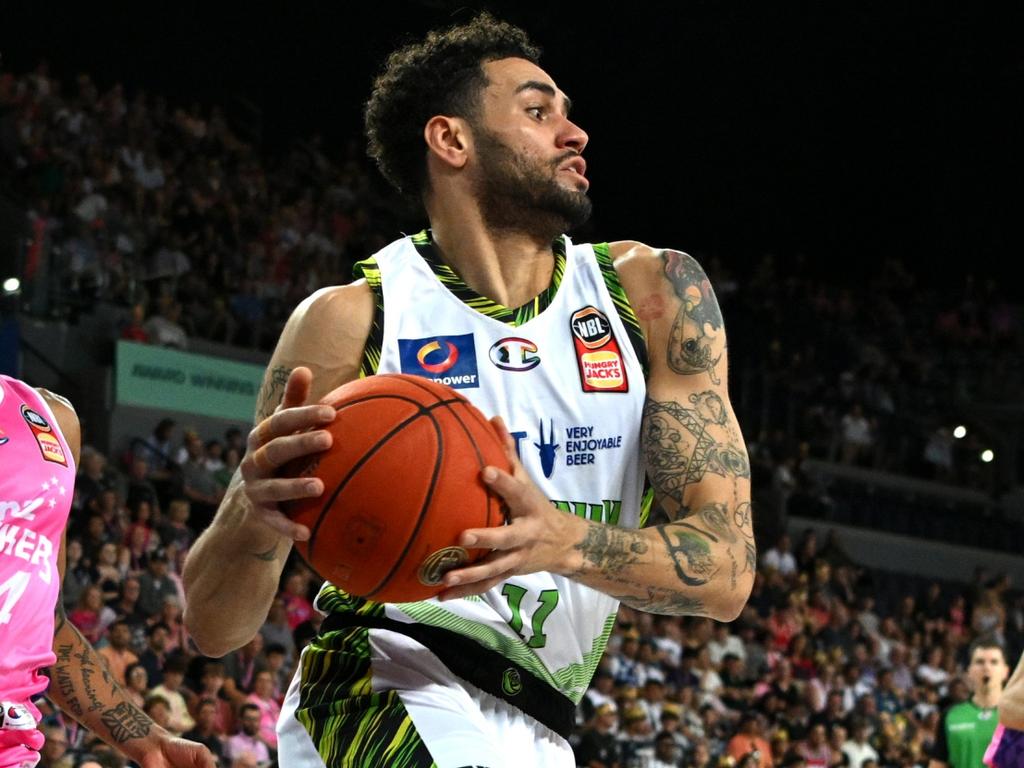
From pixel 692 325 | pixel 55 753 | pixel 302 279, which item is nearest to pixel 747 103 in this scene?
pixel 302 279

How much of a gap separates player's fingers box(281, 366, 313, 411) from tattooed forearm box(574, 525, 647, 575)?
0.52 m

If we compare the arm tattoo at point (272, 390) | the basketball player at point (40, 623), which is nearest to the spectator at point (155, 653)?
the basketball player at point (40, 623)

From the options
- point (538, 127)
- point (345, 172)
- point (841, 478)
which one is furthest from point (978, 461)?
point (538, 127)

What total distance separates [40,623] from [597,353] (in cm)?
138

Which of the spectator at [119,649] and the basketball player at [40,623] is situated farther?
the spectator at [119,649]

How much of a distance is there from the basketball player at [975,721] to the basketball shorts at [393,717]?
5.25 meters

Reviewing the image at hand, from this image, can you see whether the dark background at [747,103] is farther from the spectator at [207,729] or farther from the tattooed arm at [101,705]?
the tattooed arm at [101,705]

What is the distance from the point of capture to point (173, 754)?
3.45 metres

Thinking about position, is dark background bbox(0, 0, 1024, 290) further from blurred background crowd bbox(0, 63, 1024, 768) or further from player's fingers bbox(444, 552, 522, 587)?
player's fingers bbox(444, 552, 522, 587)

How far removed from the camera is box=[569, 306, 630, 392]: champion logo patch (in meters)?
3.10

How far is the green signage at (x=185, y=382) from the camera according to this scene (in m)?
12.7

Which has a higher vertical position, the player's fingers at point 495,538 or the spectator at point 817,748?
the player's fingers at point 495,538

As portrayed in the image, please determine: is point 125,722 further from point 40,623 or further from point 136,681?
point 136,681

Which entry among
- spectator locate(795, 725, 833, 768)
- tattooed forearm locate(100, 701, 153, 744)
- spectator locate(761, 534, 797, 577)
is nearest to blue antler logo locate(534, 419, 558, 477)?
tattooed forearm locate(100, 701, 153, 744)
